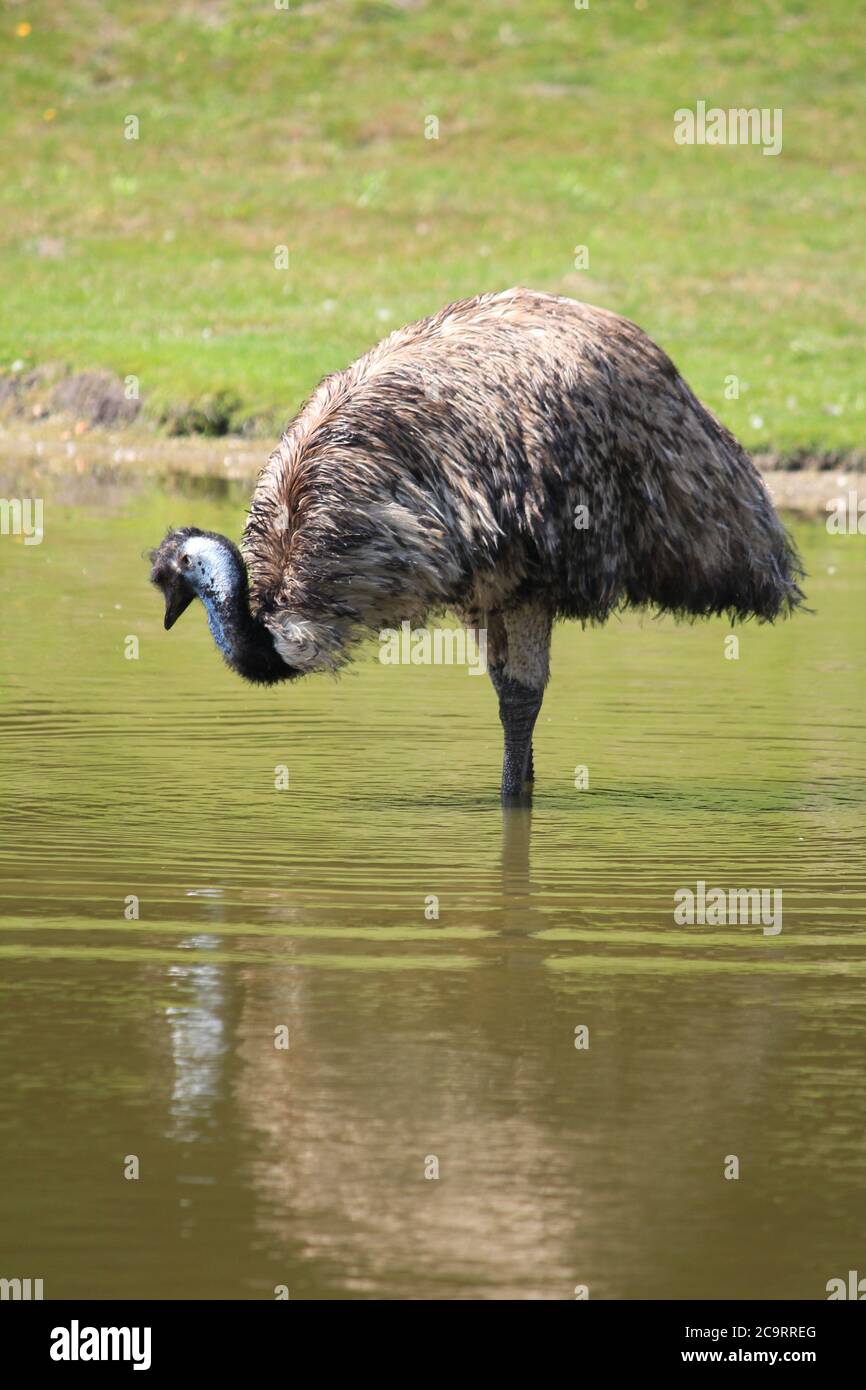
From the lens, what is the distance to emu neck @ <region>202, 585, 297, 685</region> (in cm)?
1064

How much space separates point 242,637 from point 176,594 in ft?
1.77

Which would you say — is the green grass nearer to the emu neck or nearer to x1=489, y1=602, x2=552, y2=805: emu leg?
x1=489, y1=602, x2=552, y2=805: emu leg

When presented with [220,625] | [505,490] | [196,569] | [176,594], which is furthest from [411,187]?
[220,625]

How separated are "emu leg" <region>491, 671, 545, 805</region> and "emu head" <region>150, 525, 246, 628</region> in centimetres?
174

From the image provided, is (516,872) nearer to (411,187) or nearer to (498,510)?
(498,510)

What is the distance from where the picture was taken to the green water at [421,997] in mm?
6324

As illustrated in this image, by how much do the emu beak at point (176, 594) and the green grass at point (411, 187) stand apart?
17.2 m

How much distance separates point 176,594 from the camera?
436 inches

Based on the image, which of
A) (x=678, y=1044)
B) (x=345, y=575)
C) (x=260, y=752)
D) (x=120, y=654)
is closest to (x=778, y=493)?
(x=120, y=654)

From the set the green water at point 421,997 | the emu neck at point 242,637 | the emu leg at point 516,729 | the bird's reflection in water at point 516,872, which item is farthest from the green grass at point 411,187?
the emu neck at point 242,637

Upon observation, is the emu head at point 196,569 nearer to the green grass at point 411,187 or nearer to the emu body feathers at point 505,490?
the emu body feathers at point 505,490

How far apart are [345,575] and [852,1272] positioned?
5.22 meters

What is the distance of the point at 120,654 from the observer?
16594 mm
